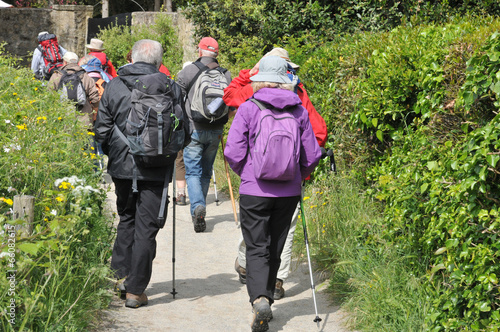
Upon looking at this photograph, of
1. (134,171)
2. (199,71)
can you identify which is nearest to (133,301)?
(134,171)

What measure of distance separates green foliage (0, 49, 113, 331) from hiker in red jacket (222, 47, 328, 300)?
4.26 ft

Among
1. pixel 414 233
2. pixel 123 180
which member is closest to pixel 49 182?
pixel 123 180

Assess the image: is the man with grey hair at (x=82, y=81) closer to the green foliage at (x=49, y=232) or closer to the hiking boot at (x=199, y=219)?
the green foliage at (x=49, y=232)

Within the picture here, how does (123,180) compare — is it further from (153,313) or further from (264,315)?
(264,315)

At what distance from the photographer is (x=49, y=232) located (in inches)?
163

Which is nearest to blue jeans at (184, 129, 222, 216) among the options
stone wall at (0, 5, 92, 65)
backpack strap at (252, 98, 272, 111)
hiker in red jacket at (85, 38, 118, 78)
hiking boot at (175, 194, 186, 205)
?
hiking boot at (175, 194, 186, 205)

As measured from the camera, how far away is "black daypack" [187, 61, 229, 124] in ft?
24.6

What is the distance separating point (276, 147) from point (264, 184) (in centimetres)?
32

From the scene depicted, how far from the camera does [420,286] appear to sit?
14.9 ft

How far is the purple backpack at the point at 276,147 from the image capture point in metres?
4.53

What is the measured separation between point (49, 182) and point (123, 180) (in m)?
0.61

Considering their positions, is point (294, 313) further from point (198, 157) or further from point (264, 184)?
point (198, 157)

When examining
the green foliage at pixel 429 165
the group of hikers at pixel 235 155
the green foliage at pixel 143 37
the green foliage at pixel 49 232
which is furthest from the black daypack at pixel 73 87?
the green foliage at pixel 143 37

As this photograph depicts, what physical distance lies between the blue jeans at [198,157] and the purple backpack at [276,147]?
3.17 m
